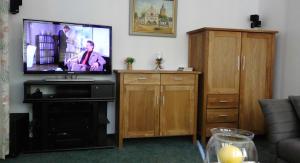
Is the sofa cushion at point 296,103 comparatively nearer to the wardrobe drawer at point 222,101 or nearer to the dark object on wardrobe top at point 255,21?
the wardrobe drawer at point 222,101

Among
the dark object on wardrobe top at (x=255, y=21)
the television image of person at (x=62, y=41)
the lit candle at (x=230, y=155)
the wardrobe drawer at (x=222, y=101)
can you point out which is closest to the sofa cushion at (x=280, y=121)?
the wardrobe drawer at (x=222, y=101)

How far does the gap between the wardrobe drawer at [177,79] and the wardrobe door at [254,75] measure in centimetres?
67

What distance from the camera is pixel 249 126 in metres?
3.61

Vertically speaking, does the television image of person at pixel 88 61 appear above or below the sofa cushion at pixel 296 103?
above

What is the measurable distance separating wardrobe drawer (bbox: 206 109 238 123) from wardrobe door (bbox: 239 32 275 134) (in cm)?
10

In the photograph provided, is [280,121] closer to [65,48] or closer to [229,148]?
[229,148]

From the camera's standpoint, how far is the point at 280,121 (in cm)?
238

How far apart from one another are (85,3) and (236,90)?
2200mm

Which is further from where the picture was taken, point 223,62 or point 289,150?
point 223,62

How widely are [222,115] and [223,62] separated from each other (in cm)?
67

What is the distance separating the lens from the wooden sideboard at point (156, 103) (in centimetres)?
326

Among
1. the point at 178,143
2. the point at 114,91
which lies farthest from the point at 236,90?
the point at 114,91

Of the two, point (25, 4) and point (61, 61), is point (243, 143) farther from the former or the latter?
point (25, 4)

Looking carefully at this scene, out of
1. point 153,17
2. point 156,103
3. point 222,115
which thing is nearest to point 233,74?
point 222,115
